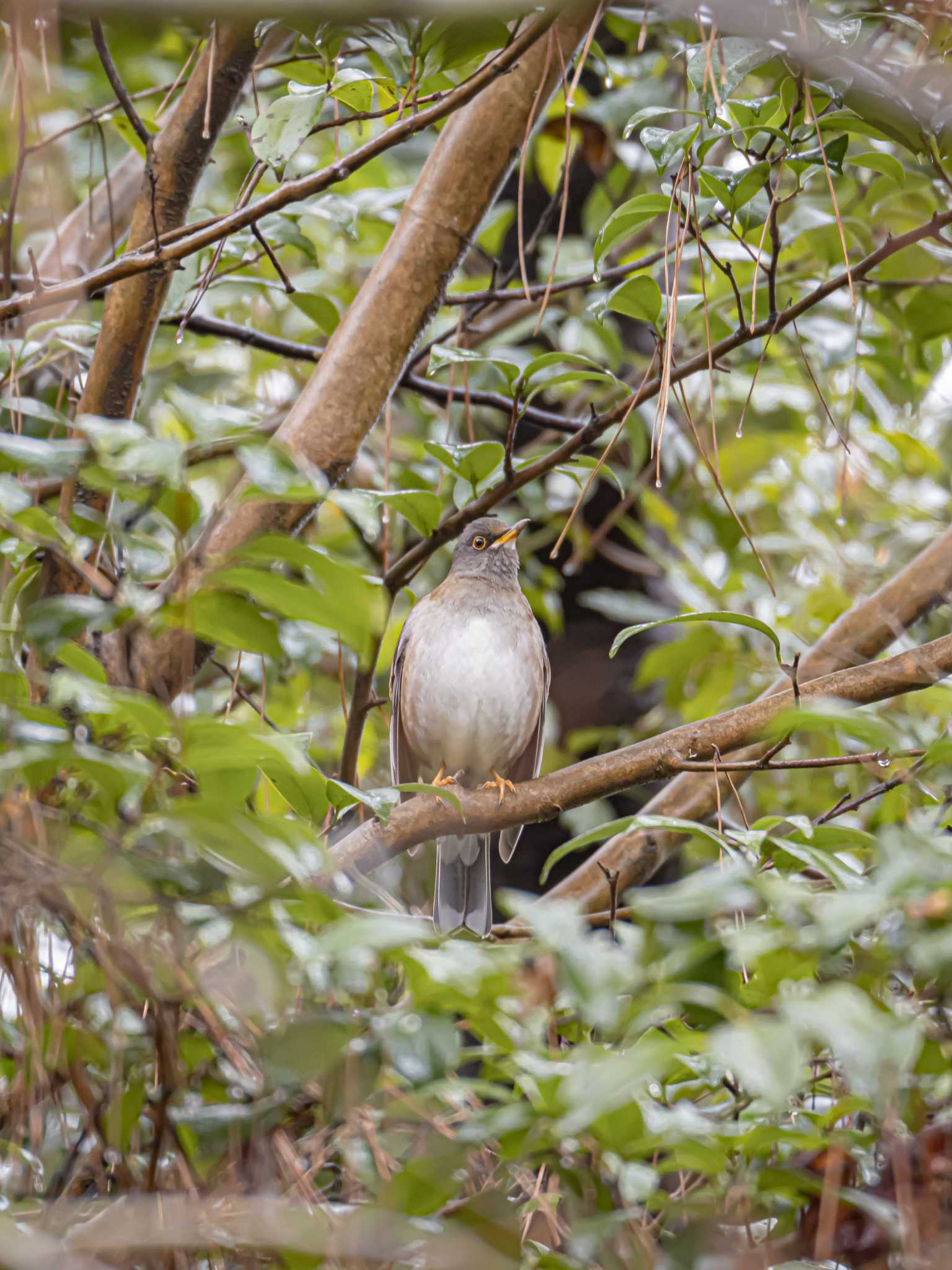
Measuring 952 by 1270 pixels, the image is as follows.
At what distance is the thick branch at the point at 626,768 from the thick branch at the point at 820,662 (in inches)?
26.5

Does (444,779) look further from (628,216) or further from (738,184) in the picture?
(738,184)

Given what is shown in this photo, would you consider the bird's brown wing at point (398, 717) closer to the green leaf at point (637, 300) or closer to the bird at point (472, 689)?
the bird at point (472, 689)

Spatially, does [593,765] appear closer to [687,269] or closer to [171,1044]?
[171,1044]

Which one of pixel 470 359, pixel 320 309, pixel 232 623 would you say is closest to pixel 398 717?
pixel 320 309

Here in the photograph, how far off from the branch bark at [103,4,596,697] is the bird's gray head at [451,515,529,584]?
156cm

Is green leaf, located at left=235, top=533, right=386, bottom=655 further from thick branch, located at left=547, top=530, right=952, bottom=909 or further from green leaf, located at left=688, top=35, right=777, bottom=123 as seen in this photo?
thick branch, located at left=547, top=530, right=952, bottom=909

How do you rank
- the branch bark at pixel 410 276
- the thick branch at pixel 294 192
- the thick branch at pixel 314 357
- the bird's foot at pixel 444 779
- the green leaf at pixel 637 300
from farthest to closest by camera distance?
the bird's foot at pixel 444 779 → the thick branch at pixel 314 357 → the branch bark at pixel 410 276 → the green leaf at pixel 637 300 → the thick branch at pixel 294 192

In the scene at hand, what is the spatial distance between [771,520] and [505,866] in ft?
8.00

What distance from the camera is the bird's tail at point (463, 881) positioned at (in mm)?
4883

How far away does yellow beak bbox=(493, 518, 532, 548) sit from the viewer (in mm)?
5066

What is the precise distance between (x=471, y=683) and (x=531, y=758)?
68 centimetres

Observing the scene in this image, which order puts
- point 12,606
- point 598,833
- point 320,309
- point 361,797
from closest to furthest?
1. point 598,833
2. point 361,797
3. point 12,606
4. point 320,309

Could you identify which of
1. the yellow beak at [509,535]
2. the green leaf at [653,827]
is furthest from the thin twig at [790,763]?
the yellow beak at [509,535]

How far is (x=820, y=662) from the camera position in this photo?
157 inches
